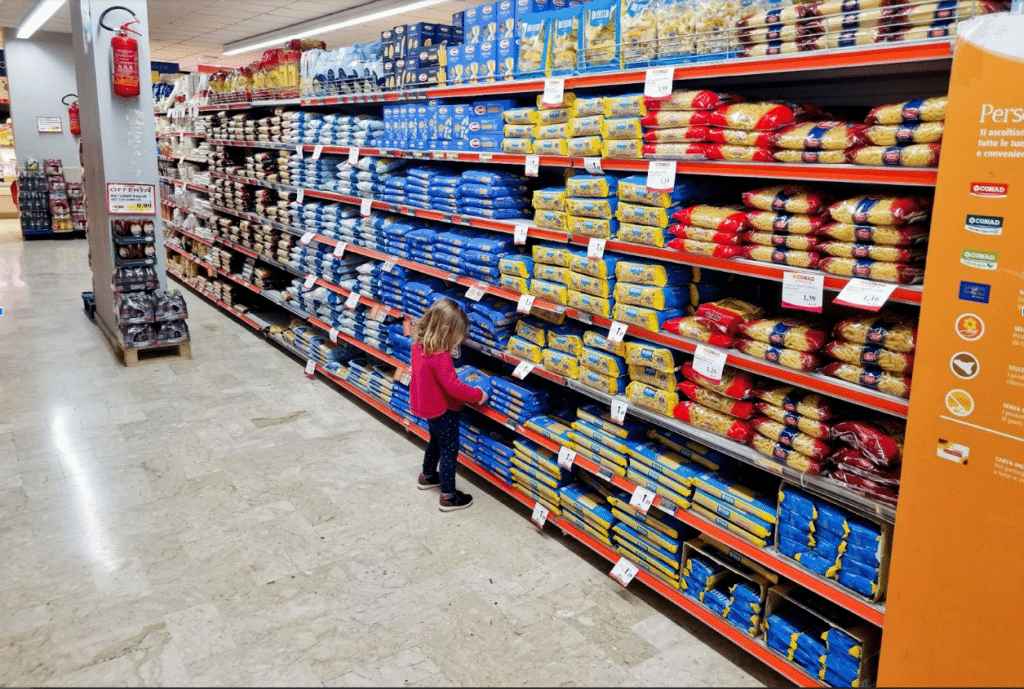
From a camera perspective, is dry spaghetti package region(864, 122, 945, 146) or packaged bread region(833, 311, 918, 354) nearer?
dry spaghetti package region(864, 122, 945, 146)

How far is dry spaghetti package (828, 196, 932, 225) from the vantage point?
7.55ft

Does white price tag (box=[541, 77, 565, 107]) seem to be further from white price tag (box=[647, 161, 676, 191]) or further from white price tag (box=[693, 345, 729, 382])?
white price tag (box=[693, 345, 729, 382])

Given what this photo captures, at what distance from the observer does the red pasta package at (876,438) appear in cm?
240

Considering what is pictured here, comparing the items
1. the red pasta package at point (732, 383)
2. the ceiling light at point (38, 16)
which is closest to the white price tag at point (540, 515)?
the red pasta package at point (732, 383)

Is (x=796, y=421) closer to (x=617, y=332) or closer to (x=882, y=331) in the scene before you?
(x=882, y=331)

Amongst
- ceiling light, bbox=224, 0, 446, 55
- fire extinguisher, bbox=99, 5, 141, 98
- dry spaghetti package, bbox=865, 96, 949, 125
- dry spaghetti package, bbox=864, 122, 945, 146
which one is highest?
ceiling light, bbox=224, 0, 446, 55

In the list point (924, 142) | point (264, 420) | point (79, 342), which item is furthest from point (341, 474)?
point (79, 342)

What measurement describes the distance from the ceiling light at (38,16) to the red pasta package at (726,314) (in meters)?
12.7

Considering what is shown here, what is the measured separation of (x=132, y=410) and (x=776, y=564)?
4.90 meters

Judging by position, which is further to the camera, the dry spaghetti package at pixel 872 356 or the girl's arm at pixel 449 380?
the girl's arm at pixel 449 380

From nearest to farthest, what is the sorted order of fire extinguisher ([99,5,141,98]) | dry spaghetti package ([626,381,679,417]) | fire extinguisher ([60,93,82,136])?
dry spaghetti package ([626,381,679,417])
fire extinguisher ([99,5,141,98])
fire extinguisher ([60,93,82,136])

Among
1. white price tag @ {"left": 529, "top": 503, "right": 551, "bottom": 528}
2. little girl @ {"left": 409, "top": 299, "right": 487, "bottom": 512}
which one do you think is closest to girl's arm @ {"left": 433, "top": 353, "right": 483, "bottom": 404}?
little girl @ {"left": 409, "top": 299, "right": 487, "bottom": 512}

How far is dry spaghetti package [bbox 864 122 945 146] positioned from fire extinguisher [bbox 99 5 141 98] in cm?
613

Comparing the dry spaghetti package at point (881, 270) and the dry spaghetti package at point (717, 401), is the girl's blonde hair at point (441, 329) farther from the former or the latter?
the dry spaghetti package at point (881, 270)
